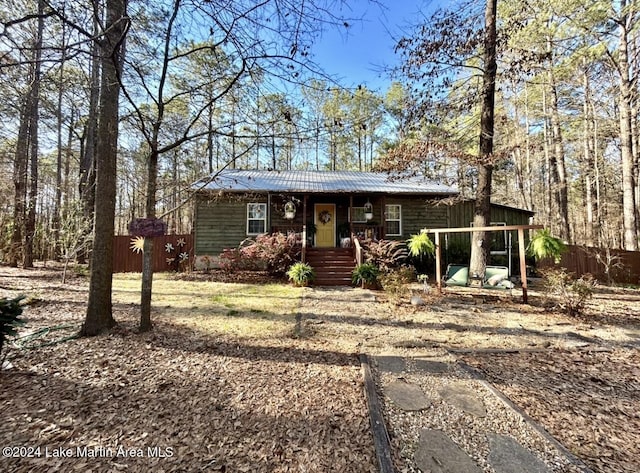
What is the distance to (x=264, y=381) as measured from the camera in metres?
2.93

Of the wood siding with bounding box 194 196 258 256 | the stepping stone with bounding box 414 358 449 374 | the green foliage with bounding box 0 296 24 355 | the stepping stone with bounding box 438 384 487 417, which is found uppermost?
the wood siding with bounding box 194 196 258 256

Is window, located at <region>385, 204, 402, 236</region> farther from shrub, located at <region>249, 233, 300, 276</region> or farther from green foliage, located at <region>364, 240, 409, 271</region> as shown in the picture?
shrub, located at <region>249, 233, 300, 276</region>

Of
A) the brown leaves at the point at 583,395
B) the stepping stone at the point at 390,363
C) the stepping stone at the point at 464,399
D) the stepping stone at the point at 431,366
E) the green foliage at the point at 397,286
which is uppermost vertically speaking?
the green foliage at the point at 397,286

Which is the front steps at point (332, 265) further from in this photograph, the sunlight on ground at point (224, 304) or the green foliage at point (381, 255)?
the sunlight on ground at point (224, 304)

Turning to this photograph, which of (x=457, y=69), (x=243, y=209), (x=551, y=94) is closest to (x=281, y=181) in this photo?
(x=243, y=209)

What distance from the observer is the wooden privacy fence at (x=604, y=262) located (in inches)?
417

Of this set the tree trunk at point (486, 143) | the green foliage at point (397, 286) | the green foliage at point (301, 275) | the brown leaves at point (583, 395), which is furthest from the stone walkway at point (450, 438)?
the tree trunk at point (486, 143)

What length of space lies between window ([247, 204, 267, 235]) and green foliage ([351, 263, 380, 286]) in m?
4.95

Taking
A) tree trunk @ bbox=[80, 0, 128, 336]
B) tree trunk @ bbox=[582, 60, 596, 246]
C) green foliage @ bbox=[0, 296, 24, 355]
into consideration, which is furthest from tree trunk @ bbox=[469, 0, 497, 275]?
tree trunk @ bbox=[582, 60, 596, 246]

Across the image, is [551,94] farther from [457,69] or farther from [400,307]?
[400,307]

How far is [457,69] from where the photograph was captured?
7621mm

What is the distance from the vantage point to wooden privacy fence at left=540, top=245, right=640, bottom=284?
1059 cm

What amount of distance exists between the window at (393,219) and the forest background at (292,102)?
3121mm

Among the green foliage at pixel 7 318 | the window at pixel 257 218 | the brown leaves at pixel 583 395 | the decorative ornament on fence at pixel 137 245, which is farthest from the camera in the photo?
the window at pixel 257 218
